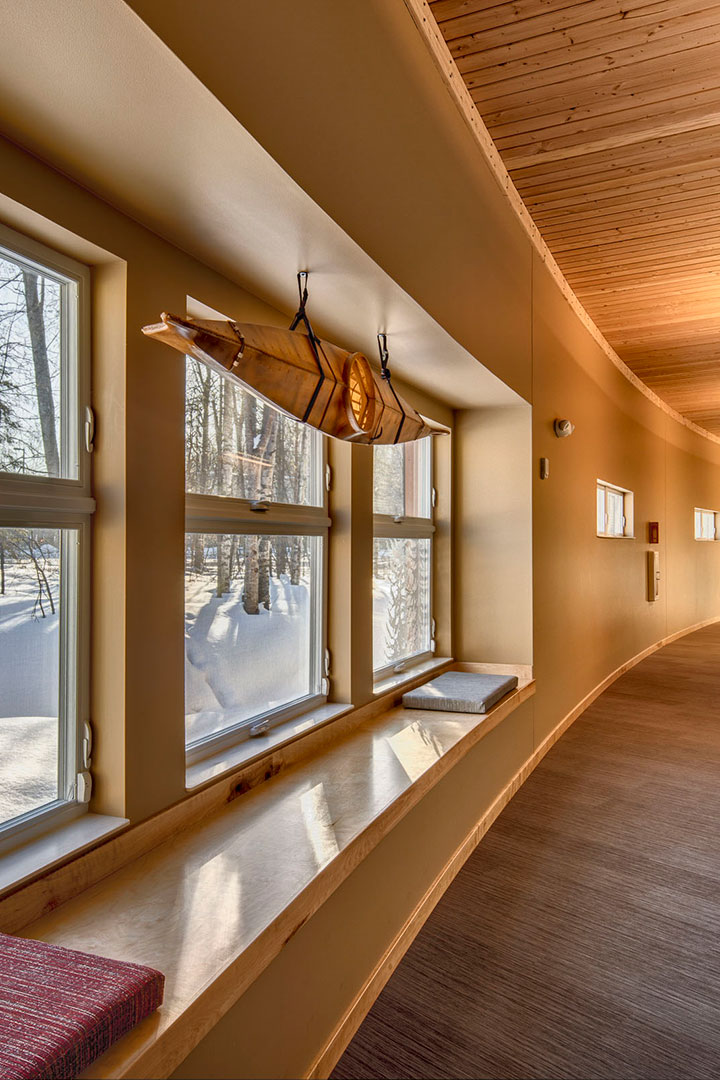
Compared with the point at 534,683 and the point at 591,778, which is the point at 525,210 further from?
the point at 591,778

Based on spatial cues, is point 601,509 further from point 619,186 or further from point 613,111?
point 613,111

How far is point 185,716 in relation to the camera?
2072 millimetres

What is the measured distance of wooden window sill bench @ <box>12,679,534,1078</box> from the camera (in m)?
1.25

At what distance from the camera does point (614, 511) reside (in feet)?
23.2

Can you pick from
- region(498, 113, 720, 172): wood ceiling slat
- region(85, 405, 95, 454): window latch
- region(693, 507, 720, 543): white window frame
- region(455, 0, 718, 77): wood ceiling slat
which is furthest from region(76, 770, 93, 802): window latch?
region(693, 507, 720, 543): white window frame

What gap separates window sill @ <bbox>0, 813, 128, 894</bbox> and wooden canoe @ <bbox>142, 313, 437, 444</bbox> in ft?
3.59

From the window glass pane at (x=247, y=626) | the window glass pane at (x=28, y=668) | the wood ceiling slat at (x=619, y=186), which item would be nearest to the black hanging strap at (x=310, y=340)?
the window glass pane at (x=247, y=626)

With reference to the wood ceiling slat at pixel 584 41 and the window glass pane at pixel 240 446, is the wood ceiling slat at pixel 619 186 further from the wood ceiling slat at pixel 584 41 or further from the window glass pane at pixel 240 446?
the window glass pane at pixel 240 446

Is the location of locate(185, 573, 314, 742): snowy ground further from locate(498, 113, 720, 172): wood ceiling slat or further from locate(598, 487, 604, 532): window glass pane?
locate(598, 487, 604, 532): window glass pane

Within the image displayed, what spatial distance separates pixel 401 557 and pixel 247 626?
144cm

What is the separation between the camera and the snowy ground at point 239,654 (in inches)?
85.1

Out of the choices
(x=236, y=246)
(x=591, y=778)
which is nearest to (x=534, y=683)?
(x=591, y=778)

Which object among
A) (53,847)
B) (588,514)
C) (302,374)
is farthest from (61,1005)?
(588,514)

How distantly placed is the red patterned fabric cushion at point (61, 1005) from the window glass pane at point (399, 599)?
214 centimetres
